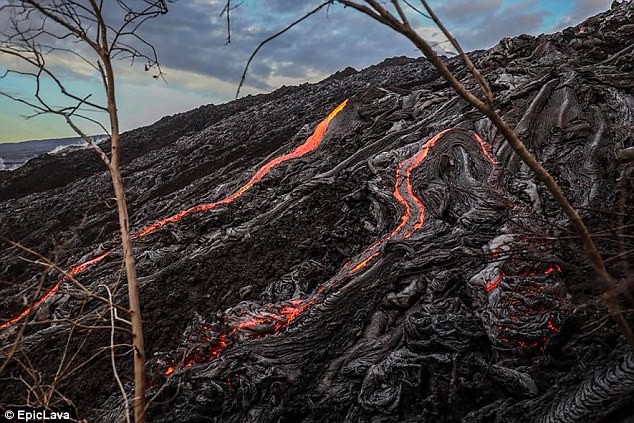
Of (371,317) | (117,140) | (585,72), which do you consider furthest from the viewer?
(585,72)

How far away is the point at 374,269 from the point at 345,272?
0.70m

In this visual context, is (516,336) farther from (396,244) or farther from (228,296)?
(228,296)

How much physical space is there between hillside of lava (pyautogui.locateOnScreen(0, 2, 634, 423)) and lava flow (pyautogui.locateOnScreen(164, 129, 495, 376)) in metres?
0.05

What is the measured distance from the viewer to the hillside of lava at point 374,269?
540 cm

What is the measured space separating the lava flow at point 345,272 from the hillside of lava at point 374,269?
0.16ft

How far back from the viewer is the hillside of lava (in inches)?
213

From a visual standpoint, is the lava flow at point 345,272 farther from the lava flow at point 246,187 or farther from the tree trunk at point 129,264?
the lava flow at point 246,187

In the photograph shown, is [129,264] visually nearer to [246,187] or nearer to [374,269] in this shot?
[374,269]

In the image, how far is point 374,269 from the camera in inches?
359

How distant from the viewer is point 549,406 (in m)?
4.98

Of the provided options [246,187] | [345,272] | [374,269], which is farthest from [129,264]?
[246,187]

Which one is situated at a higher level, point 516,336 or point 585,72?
point 585,72

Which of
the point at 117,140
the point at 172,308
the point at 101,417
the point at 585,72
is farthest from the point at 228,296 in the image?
the point at 585,72

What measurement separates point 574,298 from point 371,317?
127 inches
